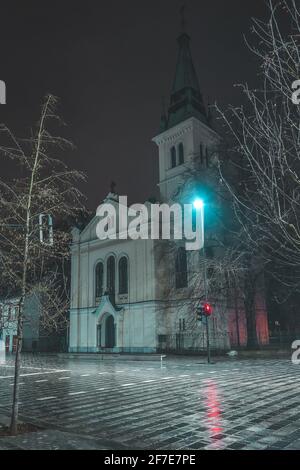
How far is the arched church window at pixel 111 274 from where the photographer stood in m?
41.9

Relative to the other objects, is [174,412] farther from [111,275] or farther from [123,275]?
[111,275]

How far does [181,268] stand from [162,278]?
2096mm

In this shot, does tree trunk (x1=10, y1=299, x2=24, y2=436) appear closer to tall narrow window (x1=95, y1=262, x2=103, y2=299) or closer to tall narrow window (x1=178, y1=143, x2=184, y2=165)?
tall narrow window (x1=95, y1=262, x2=103, y2=299)

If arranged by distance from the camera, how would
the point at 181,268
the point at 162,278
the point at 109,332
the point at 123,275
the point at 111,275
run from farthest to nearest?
the point at 111,275
the point at 109,332
the point at 123,275
the point at 162,278
the point at 181,268

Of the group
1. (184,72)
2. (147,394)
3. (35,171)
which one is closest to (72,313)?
(184,72)

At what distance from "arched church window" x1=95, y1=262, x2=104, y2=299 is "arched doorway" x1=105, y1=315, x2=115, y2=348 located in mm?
3054

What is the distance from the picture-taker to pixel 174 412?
344 inches

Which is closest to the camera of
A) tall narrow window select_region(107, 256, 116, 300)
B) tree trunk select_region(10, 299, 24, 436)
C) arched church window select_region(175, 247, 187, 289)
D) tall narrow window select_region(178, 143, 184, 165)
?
tree trunk select_region(10, 299, 24, 436)

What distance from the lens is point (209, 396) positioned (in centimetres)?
1096

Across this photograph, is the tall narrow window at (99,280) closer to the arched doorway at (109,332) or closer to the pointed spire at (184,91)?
the arched doorway at (109,332)

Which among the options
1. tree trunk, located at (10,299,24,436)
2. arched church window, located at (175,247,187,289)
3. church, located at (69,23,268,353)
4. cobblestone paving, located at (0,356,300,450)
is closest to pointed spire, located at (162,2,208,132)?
church, located at (69,23,268,353)

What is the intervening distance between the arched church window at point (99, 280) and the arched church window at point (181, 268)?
9.61m

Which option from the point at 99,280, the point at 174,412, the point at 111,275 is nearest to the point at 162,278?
the point at 111,275

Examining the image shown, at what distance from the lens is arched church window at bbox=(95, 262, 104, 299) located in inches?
1719
